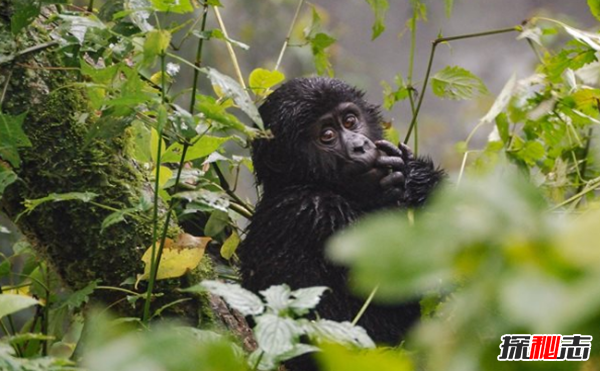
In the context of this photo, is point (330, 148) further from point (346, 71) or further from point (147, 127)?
point (346, 71)

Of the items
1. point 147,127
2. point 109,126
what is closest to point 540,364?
point 109,126

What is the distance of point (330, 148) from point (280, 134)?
0.19m

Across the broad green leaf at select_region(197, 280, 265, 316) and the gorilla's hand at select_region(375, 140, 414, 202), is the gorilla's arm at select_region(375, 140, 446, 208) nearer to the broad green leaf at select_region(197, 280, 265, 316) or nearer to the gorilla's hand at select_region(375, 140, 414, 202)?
→ the gorilla's hand at select_region(375, 140, 414, 202)

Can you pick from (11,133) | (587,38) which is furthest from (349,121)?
(11,133)

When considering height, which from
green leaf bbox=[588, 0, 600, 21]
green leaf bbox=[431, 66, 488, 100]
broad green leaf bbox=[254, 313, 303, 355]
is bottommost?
green leaf bbox=[431, 66, 488, 100]

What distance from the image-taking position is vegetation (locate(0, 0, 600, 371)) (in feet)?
1.59

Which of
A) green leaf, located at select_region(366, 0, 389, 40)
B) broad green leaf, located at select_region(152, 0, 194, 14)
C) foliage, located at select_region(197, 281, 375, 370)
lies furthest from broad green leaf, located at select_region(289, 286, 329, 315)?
green leaf, located at select_region(366, 0, 389, 40)

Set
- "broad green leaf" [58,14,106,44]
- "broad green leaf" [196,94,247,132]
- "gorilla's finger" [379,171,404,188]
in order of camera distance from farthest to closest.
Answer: "gorilla's finger" [379,171,404,188] → "broad green leaf" [58,14,106,44] → "broad green leaf" [196,94,247,132]

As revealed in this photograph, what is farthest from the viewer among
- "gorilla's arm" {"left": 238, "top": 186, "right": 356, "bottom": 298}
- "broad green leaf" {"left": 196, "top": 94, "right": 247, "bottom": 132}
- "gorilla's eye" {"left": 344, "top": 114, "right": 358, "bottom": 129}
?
"gorilla's eye" {"left": 344, "top": 114, "right": 358, "bottom": 129}

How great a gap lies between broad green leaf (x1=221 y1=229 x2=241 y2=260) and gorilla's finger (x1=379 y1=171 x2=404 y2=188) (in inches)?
20.8

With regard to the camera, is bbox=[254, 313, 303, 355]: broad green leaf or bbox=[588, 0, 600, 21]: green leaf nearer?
bbox=[254, 313, 303, 355]: broad green leaf

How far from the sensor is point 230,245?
268 centimetres

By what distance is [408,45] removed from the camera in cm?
810

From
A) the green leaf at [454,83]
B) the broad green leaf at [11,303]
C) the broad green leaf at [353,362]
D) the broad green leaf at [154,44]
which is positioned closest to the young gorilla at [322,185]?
the green leaf at [454,83]
